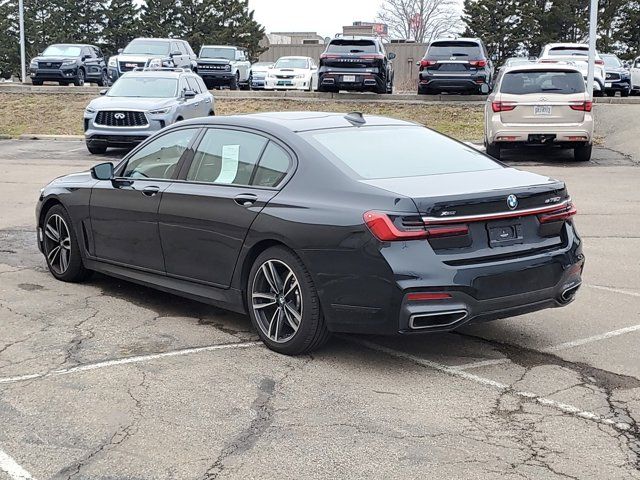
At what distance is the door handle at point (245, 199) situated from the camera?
19.9 feet

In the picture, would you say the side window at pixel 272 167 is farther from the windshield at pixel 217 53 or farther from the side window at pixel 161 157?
the windshield at pixel 217 53

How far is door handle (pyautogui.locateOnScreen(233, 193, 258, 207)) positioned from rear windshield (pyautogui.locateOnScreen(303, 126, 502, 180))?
0.54m

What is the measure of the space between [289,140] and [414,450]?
8.28 feet

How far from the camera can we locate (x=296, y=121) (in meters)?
6.54

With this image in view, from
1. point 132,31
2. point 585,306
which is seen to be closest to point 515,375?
point 585,306

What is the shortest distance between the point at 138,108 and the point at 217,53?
1738cm

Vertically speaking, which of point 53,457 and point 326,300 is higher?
point 326,300

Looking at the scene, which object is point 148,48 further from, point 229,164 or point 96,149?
point 229,164

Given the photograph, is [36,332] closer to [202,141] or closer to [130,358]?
[130,358]

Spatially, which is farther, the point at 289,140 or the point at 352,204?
the point at 289,140

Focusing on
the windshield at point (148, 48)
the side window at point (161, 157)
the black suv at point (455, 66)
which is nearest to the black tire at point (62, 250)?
the side window at point (161, 157)

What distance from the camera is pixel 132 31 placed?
60656mm

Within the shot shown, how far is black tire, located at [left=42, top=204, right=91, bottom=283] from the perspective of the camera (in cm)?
781

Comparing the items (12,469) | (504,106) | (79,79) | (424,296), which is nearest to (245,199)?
(424,296)
